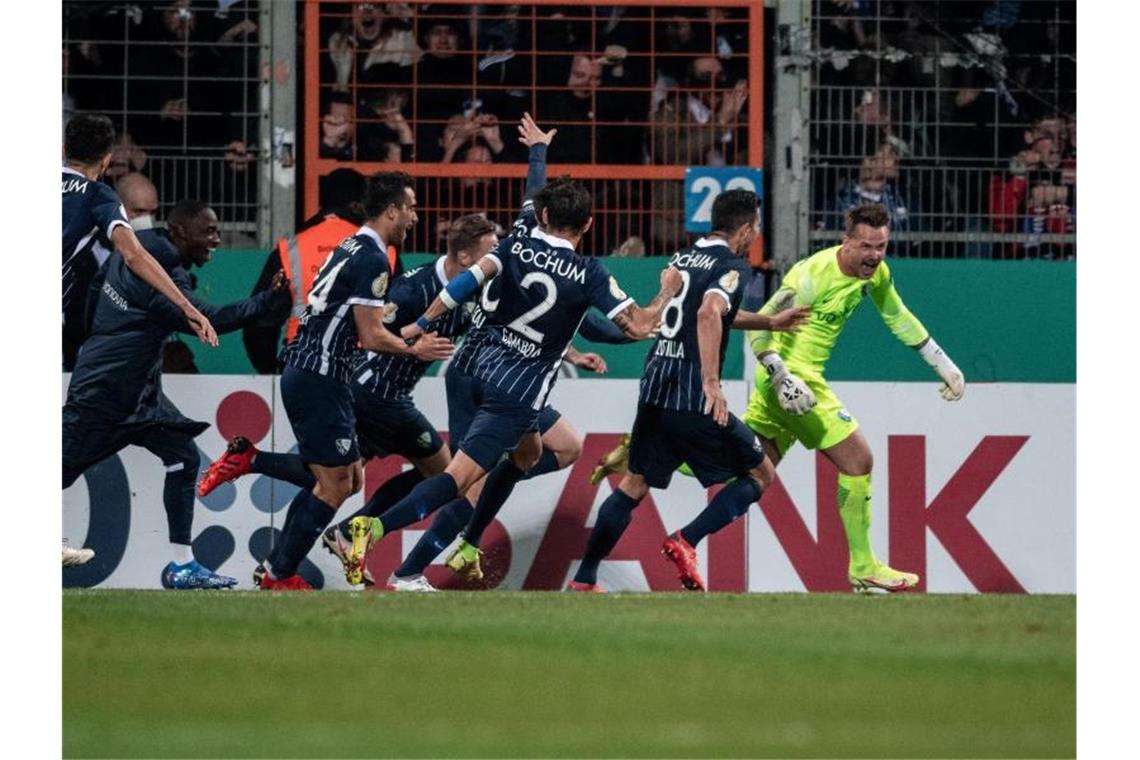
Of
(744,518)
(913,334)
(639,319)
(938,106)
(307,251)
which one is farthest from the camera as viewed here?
(744,518)

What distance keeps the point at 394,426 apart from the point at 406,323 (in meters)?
0.53

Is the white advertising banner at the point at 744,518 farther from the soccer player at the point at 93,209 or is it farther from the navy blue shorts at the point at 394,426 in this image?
the soccer player at the point at 93,209

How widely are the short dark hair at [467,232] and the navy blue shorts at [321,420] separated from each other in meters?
1.01

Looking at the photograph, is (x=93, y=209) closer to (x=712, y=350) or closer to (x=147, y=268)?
(x=147, y=268)

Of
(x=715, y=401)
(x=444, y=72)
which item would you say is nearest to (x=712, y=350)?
(x=715, y=401)

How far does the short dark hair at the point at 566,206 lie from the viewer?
32.1 ft

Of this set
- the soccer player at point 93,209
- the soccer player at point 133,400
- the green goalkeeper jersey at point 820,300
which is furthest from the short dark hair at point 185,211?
the green goalkeeper jersey at point 820,300

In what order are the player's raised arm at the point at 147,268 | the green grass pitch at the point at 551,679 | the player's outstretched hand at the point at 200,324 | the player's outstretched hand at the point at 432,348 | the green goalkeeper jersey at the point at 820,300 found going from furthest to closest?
the green goalkeeper jersey at the point at 820,300 → the player's outstretched hand at the point at 432,348 → the player's raised arm at the point at 147,268 → the player's outstretched hand at the point at 200,324 → the green grass pitch at the point at 551,679

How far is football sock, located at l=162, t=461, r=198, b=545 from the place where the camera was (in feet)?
34.3

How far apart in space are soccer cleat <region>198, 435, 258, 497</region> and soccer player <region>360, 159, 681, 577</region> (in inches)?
40.9

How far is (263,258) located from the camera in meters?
11.5

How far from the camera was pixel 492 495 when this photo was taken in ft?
35.0

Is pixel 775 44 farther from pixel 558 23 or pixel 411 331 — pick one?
pixel 411 331
